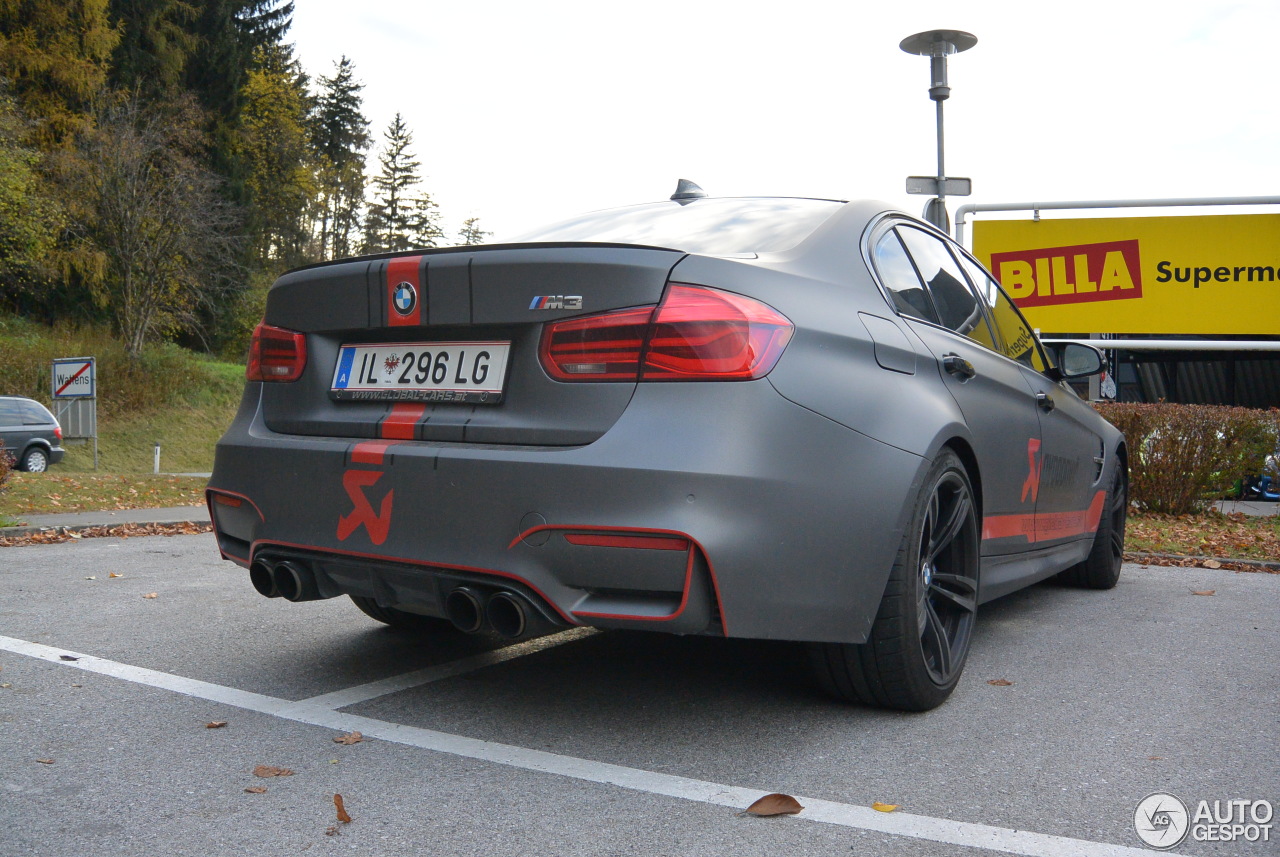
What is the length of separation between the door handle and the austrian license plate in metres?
1.52

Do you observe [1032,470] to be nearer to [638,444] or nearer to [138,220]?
[638,444]

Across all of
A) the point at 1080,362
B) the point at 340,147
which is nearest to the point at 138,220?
the point at 340,147

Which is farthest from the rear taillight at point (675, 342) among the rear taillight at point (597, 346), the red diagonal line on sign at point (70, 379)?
the red diagonal line on sign at point (70, 379)

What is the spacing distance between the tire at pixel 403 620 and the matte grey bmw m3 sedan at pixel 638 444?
2.91 feet

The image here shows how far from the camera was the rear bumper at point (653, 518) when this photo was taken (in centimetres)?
266

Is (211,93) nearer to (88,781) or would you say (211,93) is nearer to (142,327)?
(142,327)

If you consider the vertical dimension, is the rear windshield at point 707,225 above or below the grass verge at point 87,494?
above

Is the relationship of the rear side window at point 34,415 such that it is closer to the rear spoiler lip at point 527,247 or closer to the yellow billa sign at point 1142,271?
the yellow billa sign at point 1142,271

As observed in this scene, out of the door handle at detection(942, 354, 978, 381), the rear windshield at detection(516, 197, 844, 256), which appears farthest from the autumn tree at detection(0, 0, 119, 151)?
the door handle at detection(942, 354, 978, 381)

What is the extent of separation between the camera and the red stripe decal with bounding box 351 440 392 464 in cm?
300

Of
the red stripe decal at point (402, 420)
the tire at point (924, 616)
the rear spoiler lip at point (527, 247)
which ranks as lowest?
the tire at point (924, 616)

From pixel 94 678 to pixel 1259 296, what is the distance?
1670cm

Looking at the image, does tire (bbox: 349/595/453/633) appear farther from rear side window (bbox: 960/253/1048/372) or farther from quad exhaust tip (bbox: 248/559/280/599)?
rear side window (bbox: 960/253/1048/372)

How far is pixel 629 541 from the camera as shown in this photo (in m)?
2.66
